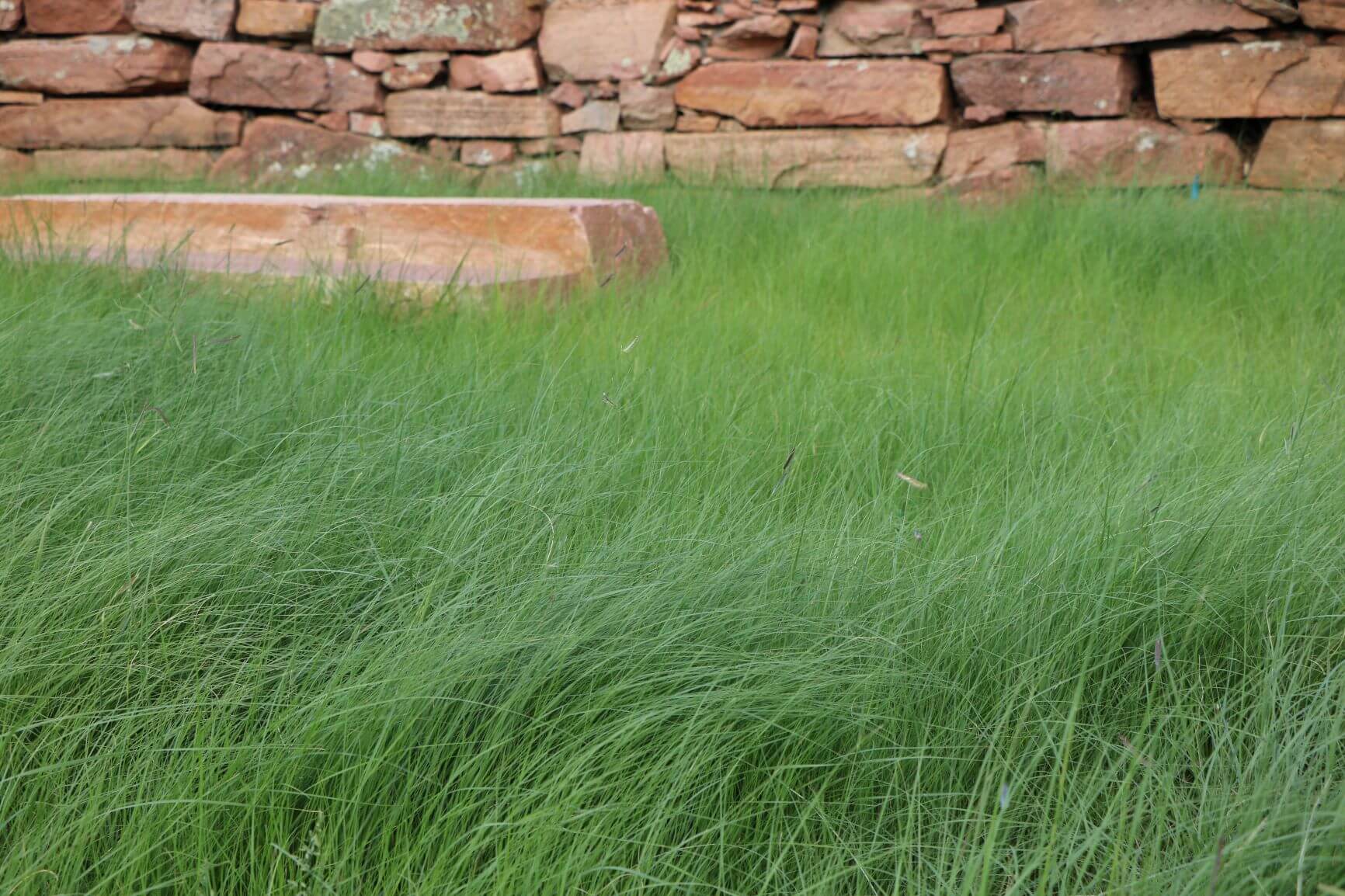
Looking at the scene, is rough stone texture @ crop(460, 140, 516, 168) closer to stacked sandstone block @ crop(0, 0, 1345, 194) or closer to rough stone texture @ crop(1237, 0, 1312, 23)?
stacked sandstone block @ crop(0, 0, 1345, 194)

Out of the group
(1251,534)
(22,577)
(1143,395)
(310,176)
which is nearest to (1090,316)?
(1143,395)

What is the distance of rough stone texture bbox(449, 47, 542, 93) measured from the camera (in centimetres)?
618

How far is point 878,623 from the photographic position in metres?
1.48

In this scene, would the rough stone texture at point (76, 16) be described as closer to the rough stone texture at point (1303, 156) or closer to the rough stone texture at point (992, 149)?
the rough stone texture at point (992, 149)

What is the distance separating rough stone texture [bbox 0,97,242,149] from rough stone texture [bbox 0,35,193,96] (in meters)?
0.10

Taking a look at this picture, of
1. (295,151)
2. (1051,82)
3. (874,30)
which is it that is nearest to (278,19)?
(295,151)

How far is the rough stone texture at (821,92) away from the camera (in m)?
5.42

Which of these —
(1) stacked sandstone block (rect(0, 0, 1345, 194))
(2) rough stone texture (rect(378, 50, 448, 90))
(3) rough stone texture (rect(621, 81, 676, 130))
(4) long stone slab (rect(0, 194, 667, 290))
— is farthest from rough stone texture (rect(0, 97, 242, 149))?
(4) long stone slab (rect(0, 194, 667, 290))

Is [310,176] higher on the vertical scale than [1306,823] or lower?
lower

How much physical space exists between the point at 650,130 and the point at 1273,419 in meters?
4.35

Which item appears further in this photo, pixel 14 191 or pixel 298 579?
pixel 14 191

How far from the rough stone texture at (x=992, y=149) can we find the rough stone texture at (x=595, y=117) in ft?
6.19

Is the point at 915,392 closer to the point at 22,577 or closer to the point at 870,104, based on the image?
the point at 22,577

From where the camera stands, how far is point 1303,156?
477cm
